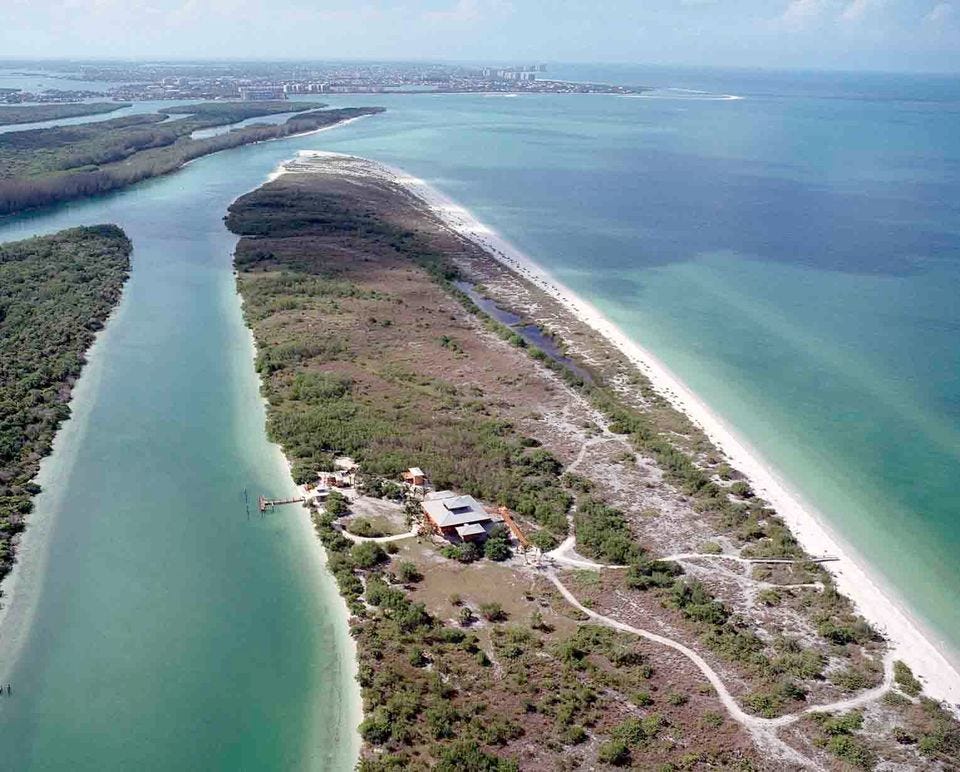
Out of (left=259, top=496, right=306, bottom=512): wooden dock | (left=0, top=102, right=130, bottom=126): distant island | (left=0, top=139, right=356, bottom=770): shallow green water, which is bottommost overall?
(left=0, top=139, right=356, bottom=770): shallow green water

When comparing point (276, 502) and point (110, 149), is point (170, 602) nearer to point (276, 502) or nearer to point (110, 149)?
point (276, 502)

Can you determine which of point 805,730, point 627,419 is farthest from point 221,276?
point 805,730

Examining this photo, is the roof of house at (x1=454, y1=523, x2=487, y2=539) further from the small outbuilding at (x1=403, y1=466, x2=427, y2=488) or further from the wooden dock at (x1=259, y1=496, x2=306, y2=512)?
the wooden dock at (x1=259, y1=496, x2=306, y2=512)

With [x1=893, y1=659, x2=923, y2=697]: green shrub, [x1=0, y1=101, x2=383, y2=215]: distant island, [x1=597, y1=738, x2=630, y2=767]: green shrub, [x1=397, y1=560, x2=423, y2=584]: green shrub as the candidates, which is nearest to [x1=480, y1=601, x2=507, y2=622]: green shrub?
[x1=397, y1=560, x2=423, y2=584]: green shrub

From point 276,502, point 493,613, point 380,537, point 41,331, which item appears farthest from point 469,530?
point 41,331

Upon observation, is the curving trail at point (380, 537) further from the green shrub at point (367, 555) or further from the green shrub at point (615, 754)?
the green shrub at point (615, 754)

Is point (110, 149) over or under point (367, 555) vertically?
over

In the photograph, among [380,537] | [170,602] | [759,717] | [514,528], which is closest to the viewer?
[759,717]

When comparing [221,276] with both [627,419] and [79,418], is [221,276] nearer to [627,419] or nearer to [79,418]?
[79,418]
